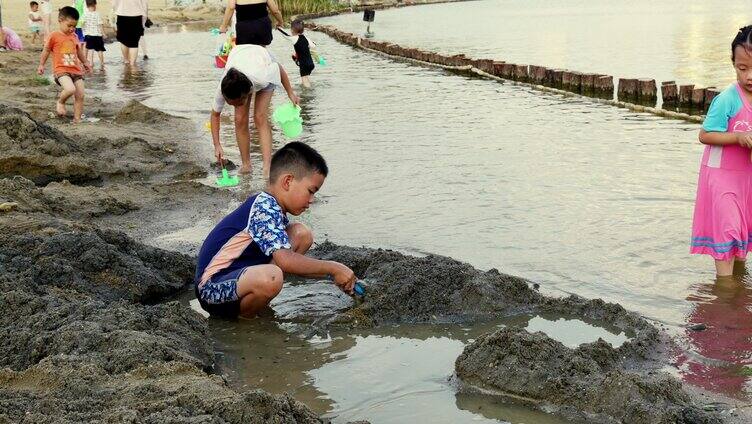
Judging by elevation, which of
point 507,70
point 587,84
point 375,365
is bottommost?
point 375,365

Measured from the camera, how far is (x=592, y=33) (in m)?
26.8

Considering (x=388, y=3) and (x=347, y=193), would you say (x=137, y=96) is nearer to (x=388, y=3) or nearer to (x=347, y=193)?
(x=347, y=193)

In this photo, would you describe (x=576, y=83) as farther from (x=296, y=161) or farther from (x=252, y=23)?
(x=296, y=161)

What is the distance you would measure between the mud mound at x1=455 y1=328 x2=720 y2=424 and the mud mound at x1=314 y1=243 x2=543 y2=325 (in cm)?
74

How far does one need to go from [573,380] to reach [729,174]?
2240mm

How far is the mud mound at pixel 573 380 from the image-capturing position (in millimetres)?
3620

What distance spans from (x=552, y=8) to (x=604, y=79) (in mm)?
29293

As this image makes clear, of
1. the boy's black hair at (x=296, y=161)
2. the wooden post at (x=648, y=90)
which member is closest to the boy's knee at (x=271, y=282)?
the boy's black hair at (x=296, y=161)

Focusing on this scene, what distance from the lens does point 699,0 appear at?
44125 mm

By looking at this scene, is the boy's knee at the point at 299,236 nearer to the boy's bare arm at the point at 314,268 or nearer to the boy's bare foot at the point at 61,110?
the boy's bare arm at the point at 314,268

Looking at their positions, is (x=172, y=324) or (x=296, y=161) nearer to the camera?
(x=172, y=324)

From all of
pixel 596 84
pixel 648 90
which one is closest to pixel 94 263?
pixel 648 90

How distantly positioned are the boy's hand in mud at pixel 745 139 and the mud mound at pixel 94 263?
3.36 meters

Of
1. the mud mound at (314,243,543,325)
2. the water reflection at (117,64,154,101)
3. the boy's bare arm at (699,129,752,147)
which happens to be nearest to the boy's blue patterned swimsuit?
the mud mound at (314,243,543,325)
